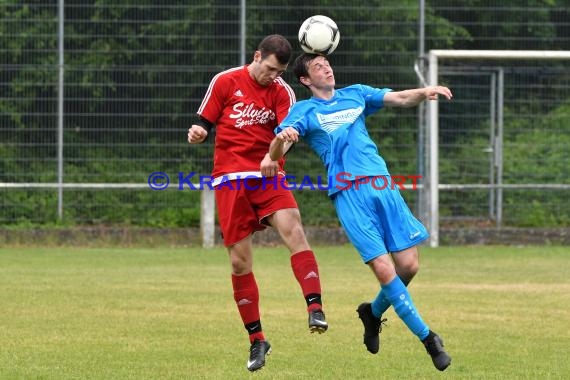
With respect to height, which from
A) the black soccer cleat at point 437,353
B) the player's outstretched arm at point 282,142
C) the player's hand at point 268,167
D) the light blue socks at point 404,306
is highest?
the player's outstretched arm at point 282,142

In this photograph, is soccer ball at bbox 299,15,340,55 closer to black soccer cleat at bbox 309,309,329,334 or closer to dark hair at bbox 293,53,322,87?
dark hair at bbox 293,53,322,87

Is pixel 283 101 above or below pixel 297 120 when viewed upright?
above

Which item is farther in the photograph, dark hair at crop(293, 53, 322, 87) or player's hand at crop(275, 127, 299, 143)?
dark hair at crop(293, 53, 322, 87)

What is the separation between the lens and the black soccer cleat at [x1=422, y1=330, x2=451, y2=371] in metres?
6.82

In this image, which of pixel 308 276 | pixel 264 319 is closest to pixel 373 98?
pixel 308 276

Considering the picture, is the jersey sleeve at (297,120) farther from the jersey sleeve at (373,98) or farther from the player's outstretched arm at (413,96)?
the player's outstretched arm at (413,96)

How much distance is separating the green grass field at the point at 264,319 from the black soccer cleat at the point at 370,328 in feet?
0.40

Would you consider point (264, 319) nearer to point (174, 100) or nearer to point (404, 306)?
point (404, 306)

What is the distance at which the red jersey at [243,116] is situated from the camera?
7.93m

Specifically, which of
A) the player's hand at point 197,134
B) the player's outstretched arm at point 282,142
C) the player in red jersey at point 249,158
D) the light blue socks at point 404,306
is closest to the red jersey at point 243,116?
the player in red jersey at point 249,158

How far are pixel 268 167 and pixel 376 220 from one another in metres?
0.72

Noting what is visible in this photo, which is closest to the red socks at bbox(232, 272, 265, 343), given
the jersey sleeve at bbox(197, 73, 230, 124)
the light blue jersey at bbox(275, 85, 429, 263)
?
the light blue jersey at bbox(275, 85, 429, 263)

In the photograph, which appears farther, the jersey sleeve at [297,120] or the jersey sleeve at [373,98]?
the jersey sleeve at [373,98]

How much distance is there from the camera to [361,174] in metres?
7.37
